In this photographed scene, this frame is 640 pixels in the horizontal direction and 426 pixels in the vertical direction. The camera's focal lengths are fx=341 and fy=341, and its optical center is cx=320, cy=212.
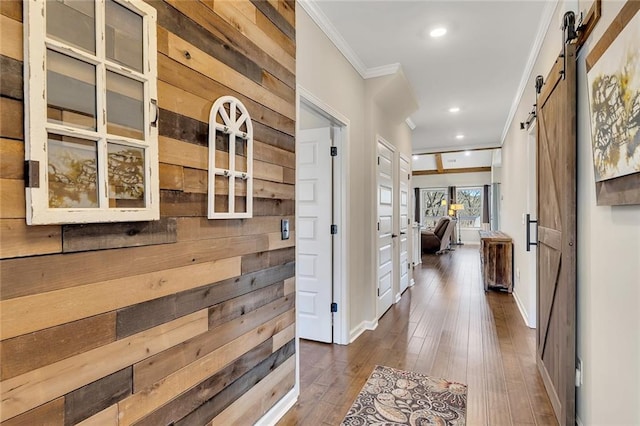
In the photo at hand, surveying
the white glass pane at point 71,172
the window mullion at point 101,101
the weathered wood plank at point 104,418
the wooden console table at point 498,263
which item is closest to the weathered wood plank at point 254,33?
the window mullion at point 101,101

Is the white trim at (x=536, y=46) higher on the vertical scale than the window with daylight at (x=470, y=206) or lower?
higher

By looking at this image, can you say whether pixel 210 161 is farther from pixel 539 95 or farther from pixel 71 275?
pixel 539 95

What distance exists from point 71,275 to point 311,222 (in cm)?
239

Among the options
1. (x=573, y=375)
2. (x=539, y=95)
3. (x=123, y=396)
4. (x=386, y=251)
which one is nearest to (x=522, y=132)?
(x=539, y=95)

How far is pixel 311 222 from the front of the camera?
3.32 m

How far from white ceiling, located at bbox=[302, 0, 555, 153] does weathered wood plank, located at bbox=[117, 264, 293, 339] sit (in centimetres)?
201

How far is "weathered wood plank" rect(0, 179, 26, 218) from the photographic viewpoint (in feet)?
2.88

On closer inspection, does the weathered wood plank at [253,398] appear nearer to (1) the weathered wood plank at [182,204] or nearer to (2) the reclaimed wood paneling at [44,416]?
(2) the reclaimed wood paneling at [44,416]

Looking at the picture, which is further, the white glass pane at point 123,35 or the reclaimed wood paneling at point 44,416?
the white glass pane at point 123,35

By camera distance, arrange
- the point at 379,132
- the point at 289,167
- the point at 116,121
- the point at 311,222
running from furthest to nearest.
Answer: the point at 379,132 → the point at 311,222 → the point at 289,167 → the point at 116,121

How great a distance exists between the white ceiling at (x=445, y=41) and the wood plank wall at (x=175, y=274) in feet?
2.35

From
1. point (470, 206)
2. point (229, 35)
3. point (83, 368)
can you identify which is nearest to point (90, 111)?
point (83, 368)

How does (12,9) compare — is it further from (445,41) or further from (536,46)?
(536,46)

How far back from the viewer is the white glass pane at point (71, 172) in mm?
→ 962
